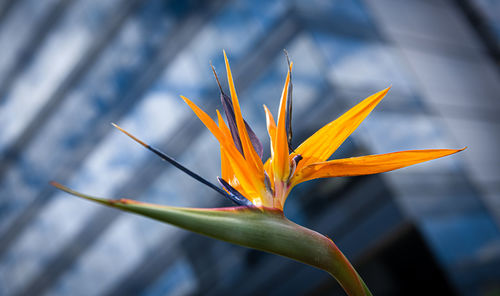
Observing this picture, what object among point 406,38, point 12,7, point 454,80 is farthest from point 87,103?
point 454,80

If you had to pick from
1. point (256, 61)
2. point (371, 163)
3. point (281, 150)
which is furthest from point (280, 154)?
point (256, 61)

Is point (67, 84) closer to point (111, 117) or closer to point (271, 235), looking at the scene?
point (111, 117)

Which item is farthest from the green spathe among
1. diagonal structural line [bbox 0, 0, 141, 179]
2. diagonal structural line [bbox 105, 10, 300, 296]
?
diagonal structural line [bbox 0, 0, 141, 179]

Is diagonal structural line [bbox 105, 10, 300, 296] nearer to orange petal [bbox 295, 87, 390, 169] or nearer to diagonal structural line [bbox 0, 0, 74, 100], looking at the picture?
diagonal structural line [bbox 0, 0, 74, 100]

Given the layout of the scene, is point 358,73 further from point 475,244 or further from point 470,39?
point 470,39

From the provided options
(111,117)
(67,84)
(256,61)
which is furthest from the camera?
(67,84)

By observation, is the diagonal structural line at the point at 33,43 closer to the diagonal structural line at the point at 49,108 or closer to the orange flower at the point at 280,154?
the diagonal structural line at the point at 49,108
